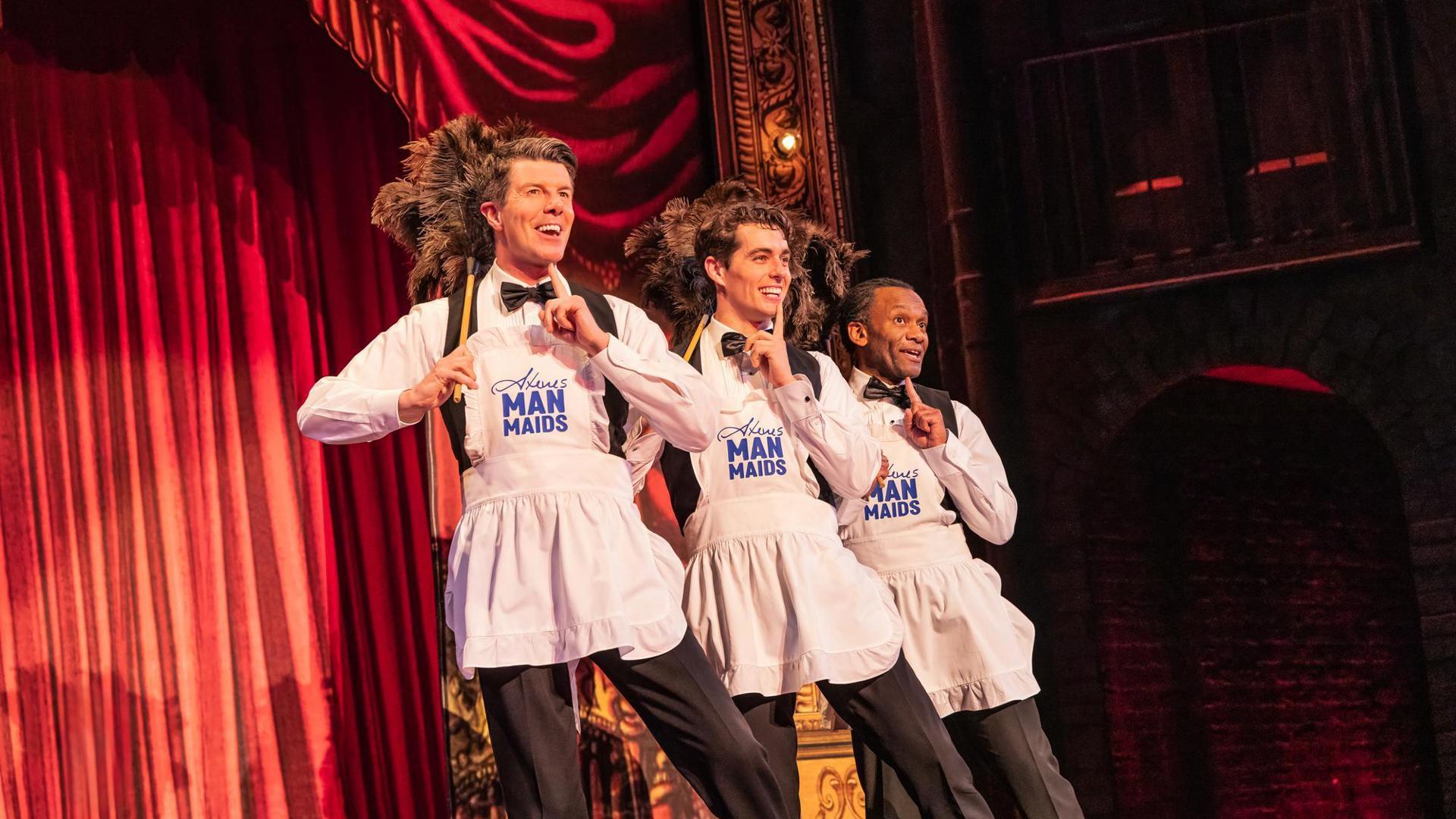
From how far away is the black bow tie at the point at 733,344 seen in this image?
11.1ft

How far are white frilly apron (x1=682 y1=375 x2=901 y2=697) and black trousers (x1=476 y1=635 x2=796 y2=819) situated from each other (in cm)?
39

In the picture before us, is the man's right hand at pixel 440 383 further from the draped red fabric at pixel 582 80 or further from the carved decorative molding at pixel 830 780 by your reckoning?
the carved decorative molding at pixel 830 780

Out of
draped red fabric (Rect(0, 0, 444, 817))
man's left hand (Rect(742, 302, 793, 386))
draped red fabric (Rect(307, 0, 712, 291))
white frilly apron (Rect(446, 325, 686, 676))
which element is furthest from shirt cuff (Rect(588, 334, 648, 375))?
draped red fabric (Rect(0, 0, 444, 817))

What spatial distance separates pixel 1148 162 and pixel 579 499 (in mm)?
3811

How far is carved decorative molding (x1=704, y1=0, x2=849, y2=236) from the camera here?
564cm

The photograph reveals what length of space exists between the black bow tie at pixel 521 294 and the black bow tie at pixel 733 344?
502 mm

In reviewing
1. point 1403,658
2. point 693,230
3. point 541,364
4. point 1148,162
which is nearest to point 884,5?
point 1148,162

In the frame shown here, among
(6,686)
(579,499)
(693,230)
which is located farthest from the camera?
(6,686)

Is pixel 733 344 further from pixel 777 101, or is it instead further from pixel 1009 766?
pixel 777 101

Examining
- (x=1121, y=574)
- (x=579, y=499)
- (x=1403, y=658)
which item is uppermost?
(x=579, y=499)

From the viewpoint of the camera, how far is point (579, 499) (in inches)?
112

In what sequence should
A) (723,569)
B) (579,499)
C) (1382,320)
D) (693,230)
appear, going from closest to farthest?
(579,499)
(723,569)
(693,230)
(1382,320)

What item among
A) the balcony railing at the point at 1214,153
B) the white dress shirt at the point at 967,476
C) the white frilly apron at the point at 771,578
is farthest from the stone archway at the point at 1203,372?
the white frilly apron at the point at 771,578

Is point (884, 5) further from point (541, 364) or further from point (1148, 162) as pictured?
point (541, 364)
